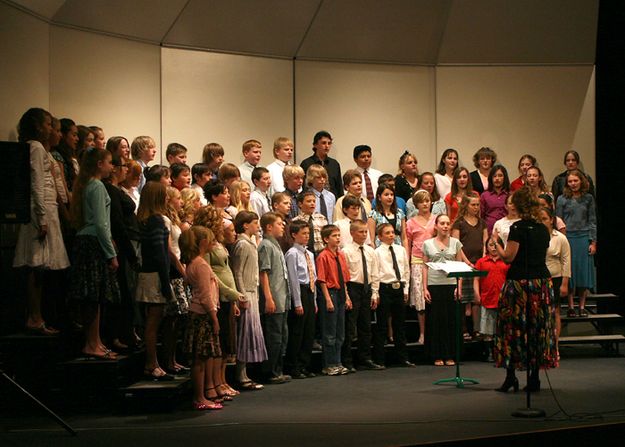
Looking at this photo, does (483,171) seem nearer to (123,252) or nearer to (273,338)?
(273,338)

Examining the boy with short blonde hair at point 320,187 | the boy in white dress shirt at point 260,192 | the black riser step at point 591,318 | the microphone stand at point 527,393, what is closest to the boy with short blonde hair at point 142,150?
the boy in white dress shirt at point 260,192

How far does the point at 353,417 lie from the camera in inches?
245

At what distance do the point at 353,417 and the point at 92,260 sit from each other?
2142 mm

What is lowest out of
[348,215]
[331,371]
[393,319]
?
[331,371]

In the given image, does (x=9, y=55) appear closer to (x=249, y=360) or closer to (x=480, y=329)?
(x=249, y=360)

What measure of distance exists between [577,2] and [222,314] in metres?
6.77

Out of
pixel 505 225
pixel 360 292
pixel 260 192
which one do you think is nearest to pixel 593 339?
pixel 505 225

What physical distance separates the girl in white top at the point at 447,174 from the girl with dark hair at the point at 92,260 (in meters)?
4.68

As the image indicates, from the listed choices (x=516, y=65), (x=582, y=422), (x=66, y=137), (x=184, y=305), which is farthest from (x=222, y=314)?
(x=516, y=65)

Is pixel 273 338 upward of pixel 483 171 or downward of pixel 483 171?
downward

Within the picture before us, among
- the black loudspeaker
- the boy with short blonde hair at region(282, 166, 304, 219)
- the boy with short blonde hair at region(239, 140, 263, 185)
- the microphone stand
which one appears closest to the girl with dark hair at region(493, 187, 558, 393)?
the microphone stand

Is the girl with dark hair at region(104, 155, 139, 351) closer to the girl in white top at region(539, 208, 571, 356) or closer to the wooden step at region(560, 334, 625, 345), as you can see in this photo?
the girl in white top at region(539, 208, 571, 356)

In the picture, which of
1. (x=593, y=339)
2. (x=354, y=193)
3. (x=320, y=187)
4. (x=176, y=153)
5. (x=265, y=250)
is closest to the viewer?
(x=265, y=250)

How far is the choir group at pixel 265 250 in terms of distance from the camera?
6625 mm
